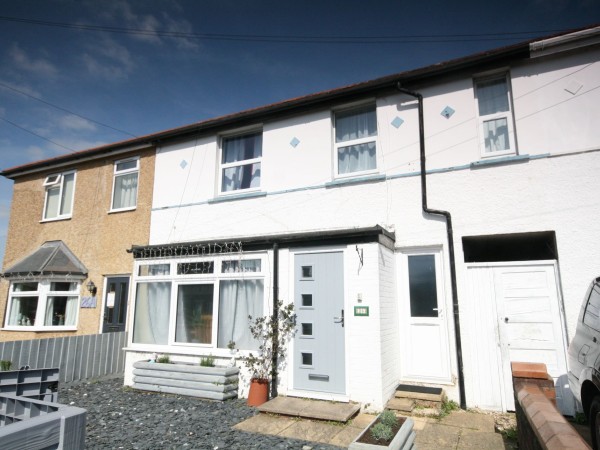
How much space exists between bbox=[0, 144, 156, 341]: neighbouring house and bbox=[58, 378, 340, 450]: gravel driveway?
3.05 meters

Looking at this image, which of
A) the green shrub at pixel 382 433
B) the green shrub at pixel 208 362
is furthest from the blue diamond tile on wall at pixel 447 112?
the green shrub at pixel 208 362

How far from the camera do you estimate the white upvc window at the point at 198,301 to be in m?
7.64

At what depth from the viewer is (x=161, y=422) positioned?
229 inches

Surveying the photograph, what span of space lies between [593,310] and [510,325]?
201 centimetres

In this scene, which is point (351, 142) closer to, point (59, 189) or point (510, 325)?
point (510, 325)

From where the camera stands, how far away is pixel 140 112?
1118 centimetres

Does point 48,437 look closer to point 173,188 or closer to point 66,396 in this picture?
point 66,396

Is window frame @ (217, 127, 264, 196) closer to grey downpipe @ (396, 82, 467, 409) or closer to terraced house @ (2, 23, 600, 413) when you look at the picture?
Result: terraced house @ (2, 23, 600, 413)

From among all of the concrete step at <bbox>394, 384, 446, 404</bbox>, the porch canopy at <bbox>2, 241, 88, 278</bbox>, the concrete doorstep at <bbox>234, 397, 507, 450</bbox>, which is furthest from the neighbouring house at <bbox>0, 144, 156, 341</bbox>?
the concrete step at <bbox>394, 384, 446, 404</bbox>

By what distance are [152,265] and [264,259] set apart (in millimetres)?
2840

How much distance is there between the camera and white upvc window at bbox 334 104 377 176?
26.3ft

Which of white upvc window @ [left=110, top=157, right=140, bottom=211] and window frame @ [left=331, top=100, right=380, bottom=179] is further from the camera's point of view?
white upvc window @ [left=110, top=157, right=140, bottom=211]

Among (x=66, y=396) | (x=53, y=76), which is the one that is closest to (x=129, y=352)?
(x=66, y=396)

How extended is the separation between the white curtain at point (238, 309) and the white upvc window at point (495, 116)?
15.9ft
